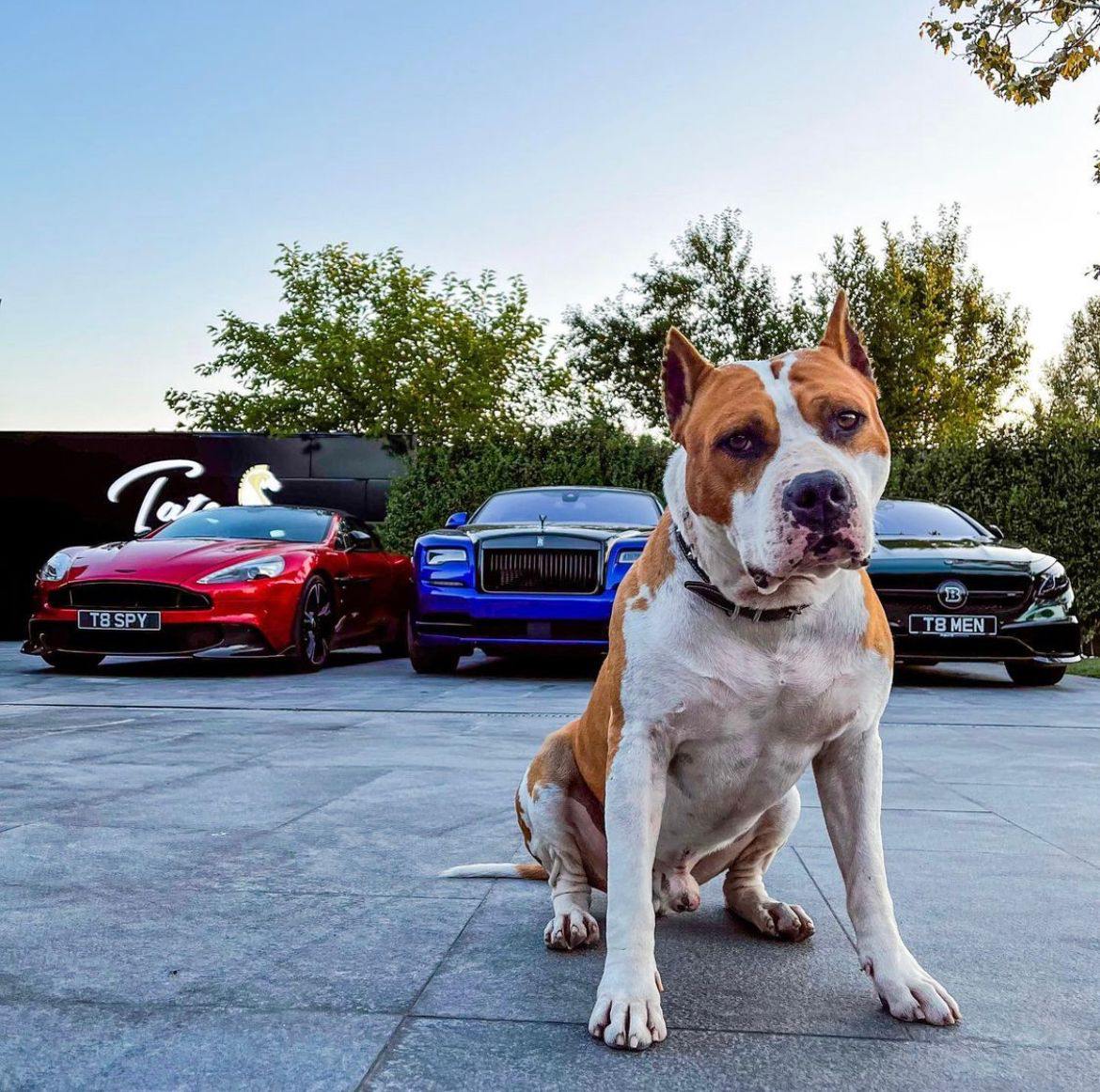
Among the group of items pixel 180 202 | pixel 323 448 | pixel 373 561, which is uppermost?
pixel 180 202

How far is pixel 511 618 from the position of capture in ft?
28.7

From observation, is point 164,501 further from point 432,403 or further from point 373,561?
point 432,403

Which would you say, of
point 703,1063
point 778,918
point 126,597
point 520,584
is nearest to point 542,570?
point 520,584

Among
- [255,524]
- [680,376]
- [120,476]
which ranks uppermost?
[120,476]

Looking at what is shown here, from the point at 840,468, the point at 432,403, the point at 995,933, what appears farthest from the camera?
the point at 432,403

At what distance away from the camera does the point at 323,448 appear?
14.7 meters

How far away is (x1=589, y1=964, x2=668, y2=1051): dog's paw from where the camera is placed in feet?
6.04

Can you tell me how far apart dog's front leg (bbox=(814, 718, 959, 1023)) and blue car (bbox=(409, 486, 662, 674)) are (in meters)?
6.21

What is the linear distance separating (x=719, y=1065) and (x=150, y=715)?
514 centimetres

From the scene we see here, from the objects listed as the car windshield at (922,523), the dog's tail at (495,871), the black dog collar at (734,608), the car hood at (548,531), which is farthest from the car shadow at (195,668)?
the black dog collar at (734,608)

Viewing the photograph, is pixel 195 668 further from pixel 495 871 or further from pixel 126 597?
pixel 495 871

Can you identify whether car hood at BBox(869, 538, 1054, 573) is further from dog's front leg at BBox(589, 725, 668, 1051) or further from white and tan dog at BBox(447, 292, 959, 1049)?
dog's front leg at BBox(589, 725, 668, 1051)

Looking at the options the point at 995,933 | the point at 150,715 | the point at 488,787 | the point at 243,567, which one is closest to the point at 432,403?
Answer: the point at 243,567

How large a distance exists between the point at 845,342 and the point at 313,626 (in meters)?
7.53
